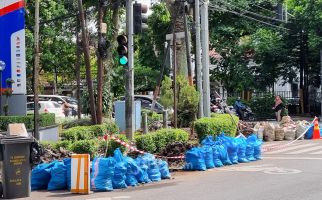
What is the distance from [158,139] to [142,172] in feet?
10.6

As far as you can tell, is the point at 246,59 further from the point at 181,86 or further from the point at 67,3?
the point at 181,86

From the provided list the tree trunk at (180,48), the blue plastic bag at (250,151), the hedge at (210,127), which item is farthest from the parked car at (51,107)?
the blue plastic bag at (250,151)

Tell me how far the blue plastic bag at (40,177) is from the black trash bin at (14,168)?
3.24 ft

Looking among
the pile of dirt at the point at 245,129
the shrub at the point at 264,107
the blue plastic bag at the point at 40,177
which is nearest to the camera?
the blue plastic bag at the point at 40,177

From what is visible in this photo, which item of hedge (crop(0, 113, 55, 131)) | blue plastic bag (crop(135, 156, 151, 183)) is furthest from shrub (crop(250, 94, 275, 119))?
blue plastic bag (crop(135, 156, 151, 183))

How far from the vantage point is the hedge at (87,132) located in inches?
733

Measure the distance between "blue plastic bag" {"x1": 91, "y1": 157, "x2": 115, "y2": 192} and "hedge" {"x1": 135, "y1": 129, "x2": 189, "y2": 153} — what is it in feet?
10.9

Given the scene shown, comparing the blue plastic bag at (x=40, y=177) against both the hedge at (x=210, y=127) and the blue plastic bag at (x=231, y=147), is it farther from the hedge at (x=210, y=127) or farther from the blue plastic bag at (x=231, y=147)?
the hedge at (x=210, y=127)

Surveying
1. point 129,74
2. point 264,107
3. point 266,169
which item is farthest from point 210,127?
point 264,107

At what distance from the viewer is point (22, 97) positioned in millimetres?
24625

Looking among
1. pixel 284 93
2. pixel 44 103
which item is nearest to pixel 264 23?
pixel 284 93

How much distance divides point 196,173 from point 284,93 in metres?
31.1

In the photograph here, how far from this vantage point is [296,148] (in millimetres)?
19656

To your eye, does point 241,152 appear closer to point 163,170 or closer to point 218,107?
point 163,170
